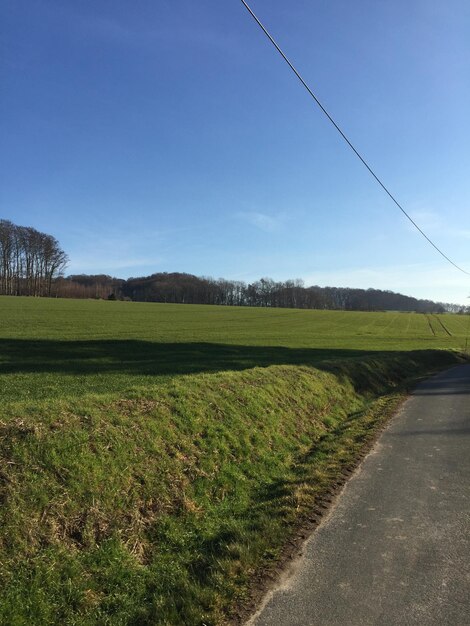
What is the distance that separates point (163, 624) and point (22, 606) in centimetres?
143

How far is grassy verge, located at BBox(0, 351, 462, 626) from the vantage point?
4727 millimetres

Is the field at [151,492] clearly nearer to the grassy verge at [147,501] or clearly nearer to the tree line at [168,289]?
the grassy verge at [147,501]

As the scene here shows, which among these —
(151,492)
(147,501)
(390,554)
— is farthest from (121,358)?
(390,554)

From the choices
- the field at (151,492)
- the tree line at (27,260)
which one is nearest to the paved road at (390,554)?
the field at (151,492)

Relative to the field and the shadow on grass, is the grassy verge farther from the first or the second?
the shadow on grass

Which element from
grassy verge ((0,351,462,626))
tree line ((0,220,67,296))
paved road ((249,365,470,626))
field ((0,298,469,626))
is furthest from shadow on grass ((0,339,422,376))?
tree line ((0,220,67,296))

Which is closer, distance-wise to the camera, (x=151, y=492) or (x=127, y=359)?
(x=151, y=492)

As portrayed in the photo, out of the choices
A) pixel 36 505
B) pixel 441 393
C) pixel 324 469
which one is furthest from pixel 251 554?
pixel 441 393

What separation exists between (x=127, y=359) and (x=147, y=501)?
14.6m

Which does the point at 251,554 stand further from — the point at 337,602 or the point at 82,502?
the point at 82,502

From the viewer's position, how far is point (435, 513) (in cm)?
644

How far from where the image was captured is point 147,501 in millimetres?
6645

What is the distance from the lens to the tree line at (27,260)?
425ft

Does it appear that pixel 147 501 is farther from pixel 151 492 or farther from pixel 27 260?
pixel 27 260
